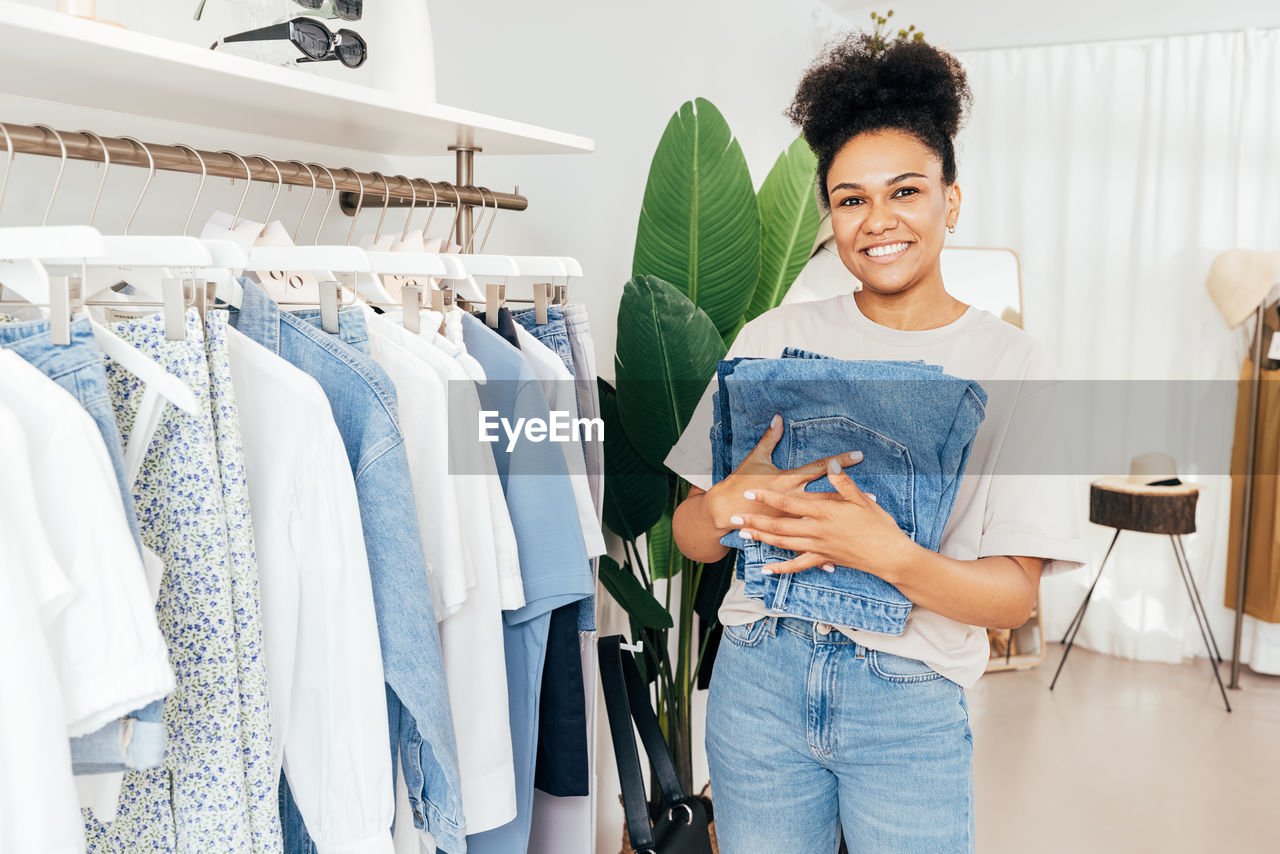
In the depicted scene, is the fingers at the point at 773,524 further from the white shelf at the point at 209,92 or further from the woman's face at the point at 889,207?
the white shelf at the point at 209,92

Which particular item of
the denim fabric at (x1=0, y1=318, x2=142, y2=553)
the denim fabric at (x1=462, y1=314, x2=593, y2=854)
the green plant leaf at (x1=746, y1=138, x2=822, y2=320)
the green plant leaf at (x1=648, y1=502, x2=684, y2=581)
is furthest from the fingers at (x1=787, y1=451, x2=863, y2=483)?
the green plant leaf at (x1=746, y1=138, x2=822, y2=320)

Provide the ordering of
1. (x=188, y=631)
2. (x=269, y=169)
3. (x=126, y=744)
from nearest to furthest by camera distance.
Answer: (x=126, y=744) < (x=188, y=631) < (x=269, y=169)

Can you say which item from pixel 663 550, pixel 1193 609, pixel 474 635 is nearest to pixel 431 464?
pixel 474 635

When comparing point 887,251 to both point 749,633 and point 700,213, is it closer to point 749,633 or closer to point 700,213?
point 749,633

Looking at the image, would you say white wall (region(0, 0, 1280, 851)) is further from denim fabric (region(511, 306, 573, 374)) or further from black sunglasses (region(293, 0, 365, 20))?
denim fabric (region(511, 306, 573, 374))

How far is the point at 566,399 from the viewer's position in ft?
4.77

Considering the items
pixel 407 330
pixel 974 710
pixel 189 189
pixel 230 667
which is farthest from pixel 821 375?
pixel 974 710

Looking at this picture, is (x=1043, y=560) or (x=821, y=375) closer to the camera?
(x=821, y=375)

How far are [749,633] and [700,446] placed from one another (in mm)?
291

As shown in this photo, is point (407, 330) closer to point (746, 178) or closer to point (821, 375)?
point (821, 375)

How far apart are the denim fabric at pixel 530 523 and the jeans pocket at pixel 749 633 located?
21 centimetres

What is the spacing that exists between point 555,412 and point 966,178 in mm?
3837

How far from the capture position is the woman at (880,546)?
1197 mm

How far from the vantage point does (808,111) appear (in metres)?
1.39
